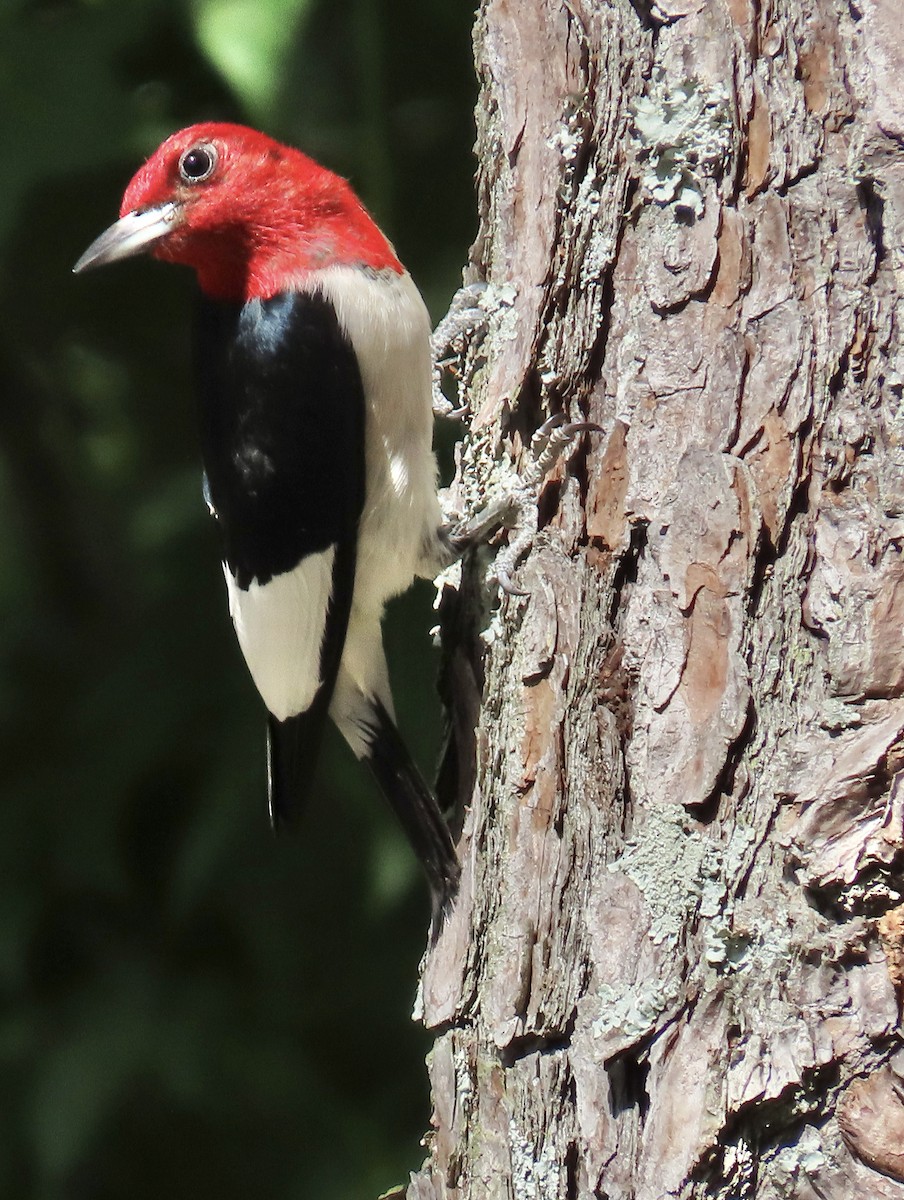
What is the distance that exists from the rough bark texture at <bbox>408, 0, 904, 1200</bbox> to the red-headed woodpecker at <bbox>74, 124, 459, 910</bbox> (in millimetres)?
465

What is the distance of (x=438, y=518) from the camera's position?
1.85 metres

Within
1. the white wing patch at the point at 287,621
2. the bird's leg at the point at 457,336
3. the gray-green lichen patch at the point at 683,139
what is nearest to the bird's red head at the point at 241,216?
the bird's leg at the point at 457,336

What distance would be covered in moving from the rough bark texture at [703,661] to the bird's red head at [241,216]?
0.57 m

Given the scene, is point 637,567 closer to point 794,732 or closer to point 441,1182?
point 794,732

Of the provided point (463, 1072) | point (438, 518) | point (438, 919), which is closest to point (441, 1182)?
point (463, 1072)

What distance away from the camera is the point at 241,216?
1905mm

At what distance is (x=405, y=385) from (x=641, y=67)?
63 centimetres

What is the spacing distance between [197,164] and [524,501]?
77cm

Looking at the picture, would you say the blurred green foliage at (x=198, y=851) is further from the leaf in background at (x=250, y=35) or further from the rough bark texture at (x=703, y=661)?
the rough bark texture at (x=703, y=661)

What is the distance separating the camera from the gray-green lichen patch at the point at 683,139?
1.20 m

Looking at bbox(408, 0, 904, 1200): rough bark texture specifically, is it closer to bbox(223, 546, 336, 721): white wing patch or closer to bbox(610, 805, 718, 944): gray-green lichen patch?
bbox(610, 805, 718, 944): gray-green lichen patch

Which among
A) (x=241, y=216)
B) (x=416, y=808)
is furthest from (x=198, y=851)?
(x=241, y=216)

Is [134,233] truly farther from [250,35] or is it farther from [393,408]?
[393,408]

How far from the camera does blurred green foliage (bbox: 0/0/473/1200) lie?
1988 mm
